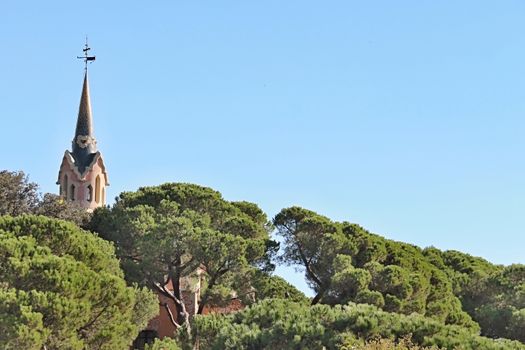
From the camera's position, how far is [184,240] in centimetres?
3575

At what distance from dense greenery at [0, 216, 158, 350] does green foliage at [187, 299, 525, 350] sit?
2.82 metres

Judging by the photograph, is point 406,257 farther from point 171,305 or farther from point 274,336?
point 274,336

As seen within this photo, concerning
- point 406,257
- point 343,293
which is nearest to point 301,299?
point 343,293

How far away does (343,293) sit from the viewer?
3712 cm

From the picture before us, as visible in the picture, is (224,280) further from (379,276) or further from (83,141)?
(83,141)

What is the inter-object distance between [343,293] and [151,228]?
774 cm

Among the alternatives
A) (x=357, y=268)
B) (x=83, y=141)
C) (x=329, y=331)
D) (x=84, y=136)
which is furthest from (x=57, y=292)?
(x=84, y=136)

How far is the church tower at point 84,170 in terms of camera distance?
50.2 meters

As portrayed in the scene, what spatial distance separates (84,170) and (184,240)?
1602cm

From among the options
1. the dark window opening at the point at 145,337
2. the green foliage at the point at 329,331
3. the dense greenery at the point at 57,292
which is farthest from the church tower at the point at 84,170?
the green foliage at the point at 329,331

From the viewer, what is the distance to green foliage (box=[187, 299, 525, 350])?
75.7 feet

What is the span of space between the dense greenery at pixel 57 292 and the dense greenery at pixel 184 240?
6.60 m

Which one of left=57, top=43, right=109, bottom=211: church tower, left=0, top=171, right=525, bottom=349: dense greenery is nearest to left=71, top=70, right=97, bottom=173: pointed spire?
left=57, top=43, right=109, bottom=211: church tower

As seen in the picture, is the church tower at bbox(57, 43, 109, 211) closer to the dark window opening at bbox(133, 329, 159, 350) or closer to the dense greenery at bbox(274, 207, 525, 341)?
the dark window opening at bbox(133, 329, 159, 350)
